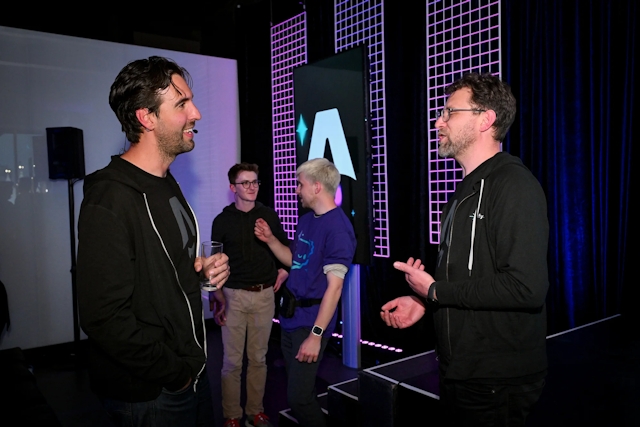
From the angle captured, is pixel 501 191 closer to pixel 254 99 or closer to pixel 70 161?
pixel 70 161

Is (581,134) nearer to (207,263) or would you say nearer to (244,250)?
(244,250)

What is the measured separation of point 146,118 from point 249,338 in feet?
6.95

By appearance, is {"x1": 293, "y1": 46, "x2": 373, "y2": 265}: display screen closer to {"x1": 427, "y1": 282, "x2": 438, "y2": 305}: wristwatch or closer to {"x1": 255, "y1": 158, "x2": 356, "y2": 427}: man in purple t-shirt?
{"x1": 255, "y1": 158, "x2": 356, "y2": 427}: man in purple t-shirt

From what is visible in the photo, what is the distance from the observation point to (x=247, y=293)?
326cm

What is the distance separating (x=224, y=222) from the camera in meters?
3.39

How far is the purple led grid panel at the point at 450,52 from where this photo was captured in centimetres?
334

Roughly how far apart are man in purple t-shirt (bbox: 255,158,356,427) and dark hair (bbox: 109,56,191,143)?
118 centimetres

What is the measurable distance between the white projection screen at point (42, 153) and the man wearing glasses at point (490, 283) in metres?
4.03

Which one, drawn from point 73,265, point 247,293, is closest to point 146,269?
point 247,293

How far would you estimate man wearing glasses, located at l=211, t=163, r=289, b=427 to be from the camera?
3.16 metres

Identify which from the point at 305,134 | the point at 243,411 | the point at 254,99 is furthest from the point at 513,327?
the point at 254,99

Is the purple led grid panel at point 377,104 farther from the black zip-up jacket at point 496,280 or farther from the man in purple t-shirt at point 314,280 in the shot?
the black zip-up jacket at point 496,280

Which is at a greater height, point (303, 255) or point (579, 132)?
point (579, 132)

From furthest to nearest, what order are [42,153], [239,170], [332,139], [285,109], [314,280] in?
[285,109], [42,153], [332,139], [239,170], [314,280]
